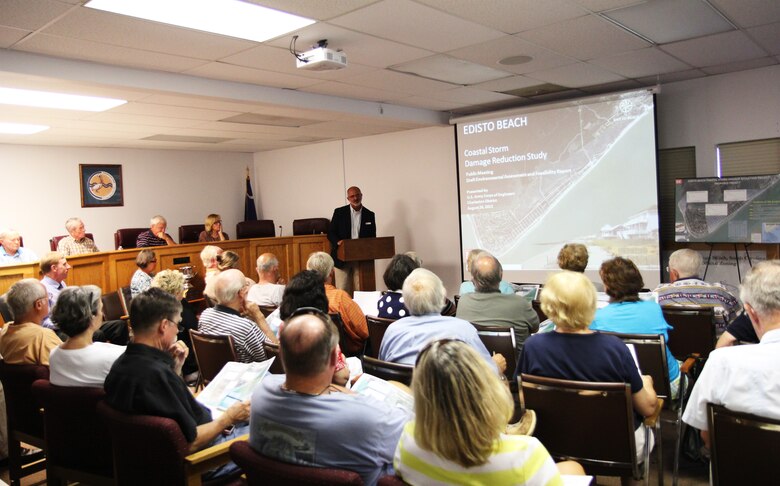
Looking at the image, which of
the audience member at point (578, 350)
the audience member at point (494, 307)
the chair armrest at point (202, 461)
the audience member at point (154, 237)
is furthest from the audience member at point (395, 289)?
the audience member at point (154, 237)

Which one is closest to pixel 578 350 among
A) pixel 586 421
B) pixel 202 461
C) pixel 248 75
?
pixel 586 421

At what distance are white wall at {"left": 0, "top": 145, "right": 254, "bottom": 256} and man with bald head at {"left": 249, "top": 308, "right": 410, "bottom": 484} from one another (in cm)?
819

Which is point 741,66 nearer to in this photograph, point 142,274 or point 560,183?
point 560,183

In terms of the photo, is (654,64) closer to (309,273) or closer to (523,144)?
(523,144)

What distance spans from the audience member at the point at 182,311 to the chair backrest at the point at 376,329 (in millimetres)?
1217

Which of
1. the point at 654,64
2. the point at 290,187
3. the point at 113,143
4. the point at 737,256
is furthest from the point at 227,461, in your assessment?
the point at 290,187

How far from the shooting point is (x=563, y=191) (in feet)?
22.1

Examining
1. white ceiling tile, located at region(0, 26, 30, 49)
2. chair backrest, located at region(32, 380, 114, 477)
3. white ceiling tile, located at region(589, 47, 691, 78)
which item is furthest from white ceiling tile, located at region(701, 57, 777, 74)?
chair backrest, located at region(32, 380, 114, 477)

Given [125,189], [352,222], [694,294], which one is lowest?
[694,294]

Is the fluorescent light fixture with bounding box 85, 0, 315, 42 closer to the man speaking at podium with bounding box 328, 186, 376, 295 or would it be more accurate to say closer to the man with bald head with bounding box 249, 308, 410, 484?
the man with bald head with bounding box 249, 308, 410, 484

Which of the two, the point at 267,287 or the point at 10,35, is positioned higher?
the point at 10,35

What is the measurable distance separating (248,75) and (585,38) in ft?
9.69

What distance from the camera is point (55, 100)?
5426 millimetres

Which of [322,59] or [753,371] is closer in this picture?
[753,371]
